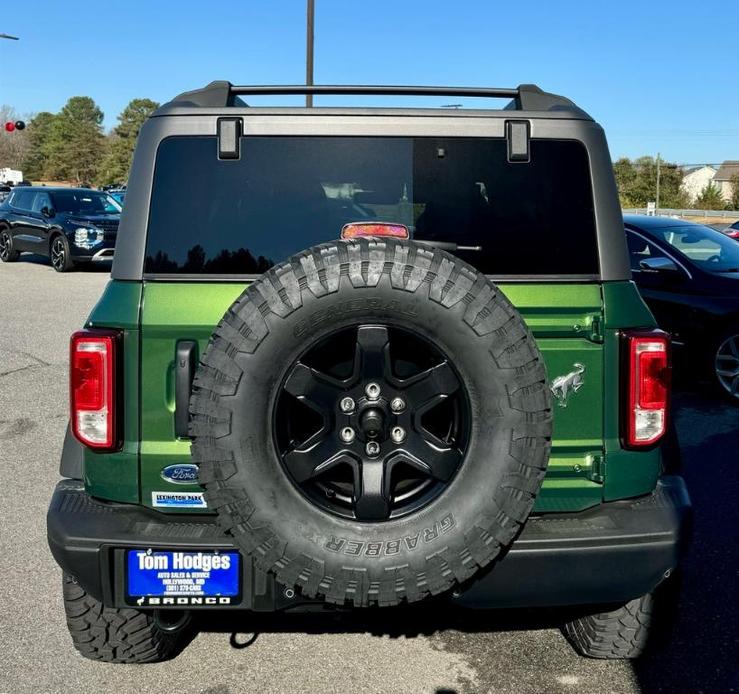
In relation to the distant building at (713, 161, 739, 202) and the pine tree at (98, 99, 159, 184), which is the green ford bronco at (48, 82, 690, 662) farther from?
the distant building at (713, 161, 739, 202)

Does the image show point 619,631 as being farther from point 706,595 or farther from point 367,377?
point 367,377

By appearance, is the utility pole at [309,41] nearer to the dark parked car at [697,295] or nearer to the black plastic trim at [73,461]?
the dark parked car at [697,295]

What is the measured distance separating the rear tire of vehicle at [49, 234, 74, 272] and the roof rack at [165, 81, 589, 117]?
15.5 meters

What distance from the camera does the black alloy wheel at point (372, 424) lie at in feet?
7.99

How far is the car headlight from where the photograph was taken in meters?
17.5

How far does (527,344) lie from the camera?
92.9 inches

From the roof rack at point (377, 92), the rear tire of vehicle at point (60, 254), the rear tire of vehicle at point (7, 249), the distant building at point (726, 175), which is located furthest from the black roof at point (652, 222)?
the distant building at point (726, 175)

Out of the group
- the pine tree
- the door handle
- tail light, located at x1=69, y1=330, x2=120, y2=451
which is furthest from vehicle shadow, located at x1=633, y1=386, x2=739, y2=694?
the pine tree

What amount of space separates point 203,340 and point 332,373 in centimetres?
40

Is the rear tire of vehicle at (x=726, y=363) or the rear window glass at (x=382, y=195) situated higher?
the rear window glass at (x=382, y=195)

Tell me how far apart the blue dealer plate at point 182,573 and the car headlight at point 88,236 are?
15871mm

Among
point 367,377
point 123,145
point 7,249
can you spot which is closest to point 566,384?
point 367,377

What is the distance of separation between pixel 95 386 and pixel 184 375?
291 millimetres

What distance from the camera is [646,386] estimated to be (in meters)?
2.72
